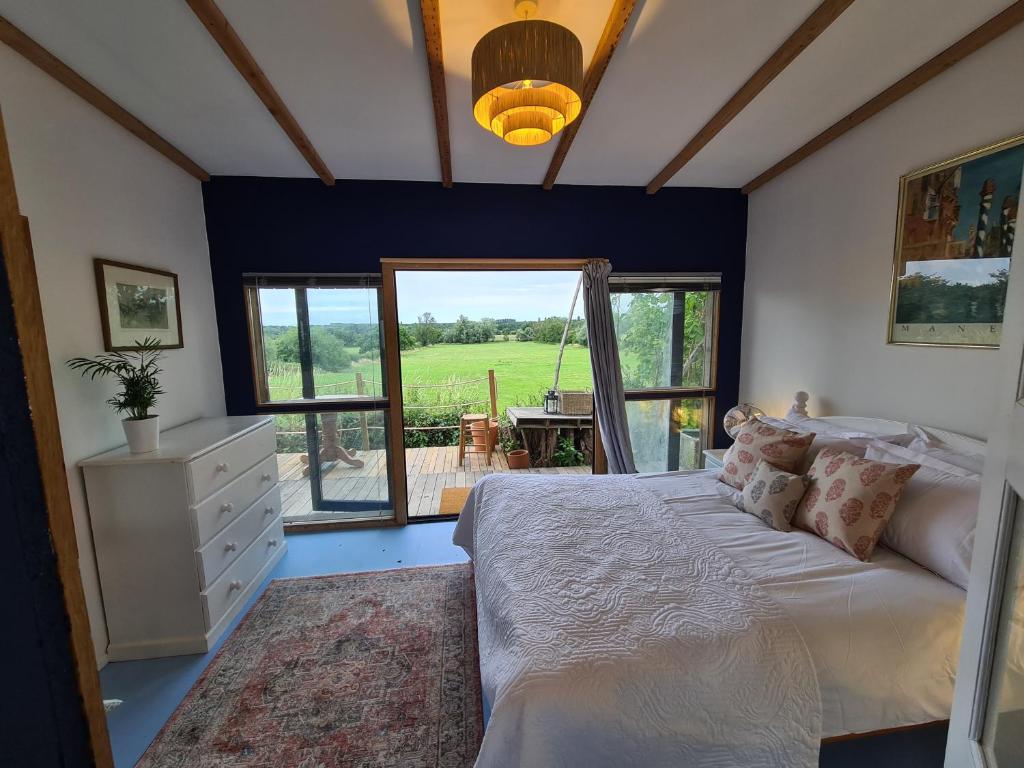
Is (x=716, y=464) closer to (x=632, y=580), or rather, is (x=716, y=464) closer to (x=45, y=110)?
(x=632, y=580)

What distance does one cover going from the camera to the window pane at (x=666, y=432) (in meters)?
3.64

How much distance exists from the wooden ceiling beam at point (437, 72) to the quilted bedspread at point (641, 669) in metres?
2.06

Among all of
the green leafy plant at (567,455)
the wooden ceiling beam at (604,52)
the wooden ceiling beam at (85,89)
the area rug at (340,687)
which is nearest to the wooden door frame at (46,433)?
the area rug at (340,687)

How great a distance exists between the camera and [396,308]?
10.7 feet

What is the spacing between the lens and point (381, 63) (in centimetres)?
190

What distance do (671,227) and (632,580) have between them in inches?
110

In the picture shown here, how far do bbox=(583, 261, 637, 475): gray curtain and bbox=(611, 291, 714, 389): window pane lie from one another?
0.13m

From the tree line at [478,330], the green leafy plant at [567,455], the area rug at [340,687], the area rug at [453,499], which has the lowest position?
the area rug at [340,687]

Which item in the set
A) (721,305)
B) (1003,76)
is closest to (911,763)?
(1003,76)

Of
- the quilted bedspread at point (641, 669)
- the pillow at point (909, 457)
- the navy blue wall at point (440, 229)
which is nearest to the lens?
the quilted bedspread at point (641, 669)

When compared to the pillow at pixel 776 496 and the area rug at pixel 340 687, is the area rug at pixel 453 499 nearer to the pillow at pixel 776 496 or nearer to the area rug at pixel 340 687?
the area rug at pixel 340 687

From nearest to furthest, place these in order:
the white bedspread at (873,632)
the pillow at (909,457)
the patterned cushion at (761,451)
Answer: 1. the white bedspread at (873,632)
2. the pillow at (909,457)
3. the patterned cushion at (761,451)

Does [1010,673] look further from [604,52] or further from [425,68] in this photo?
[425,68]

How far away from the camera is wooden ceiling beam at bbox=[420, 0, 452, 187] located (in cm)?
160
